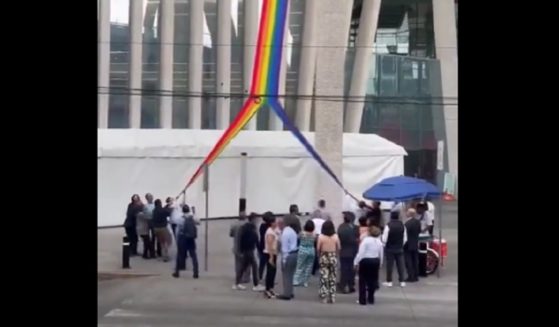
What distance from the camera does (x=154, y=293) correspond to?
535 inches

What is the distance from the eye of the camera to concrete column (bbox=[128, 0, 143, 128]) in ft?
85.0

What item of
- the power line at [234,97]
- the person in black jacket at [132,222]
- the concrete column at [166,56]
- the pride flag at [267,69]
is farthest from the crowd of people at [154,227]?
the concrete column at [166,56]

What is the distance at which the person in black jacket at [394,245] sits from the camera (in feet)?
46.0

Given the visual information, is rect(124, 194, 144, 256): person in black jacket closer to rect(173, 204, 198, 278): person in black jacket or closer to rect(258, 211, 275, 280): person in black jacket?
rect(173, 204, 198, 278): person in black jacket

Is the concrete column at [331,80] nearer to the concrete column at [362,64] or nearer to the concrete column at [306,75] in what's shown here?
the concrete column at [306,75]

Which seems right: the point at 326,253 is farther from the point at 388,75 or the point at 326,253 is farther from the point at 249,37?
the point at 388,75

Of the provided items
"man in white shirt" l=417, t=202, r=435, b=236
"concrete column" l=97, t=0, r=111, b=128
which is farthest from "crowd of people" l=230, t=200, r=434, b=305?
"concrete column" l=97, t=0, r=111, b=128

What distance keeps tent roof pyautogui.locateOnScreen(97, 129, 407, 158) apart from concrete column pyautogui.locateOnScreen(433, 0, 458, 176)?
1.76 meters

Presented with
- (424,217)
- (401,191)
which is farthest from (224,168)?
(424,217)

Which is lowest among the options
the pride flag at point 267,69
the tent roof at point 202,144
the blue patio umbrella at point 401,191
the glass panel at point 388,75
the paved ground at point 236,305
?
the paved ground at point 236,305

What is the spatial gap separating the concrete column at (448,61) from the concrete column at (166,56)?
899 cm
